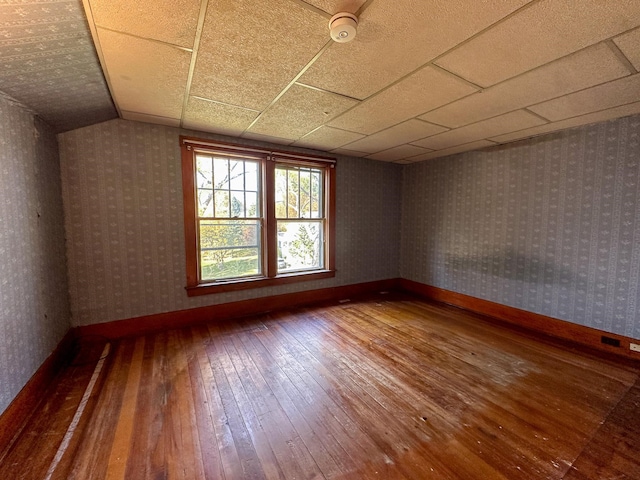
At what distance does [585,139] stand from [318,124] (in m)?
2.86

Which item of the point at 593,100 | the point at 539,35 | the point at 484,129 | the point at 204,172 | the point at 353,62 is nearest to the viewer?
the point at 539,35

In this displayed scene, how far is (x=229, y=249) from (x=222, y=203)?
0.62 m

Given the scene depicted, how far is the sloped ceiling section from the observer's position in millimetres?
1254

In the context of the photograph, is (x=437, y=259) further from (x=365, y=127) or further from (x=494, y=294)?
(x=365, y=127)

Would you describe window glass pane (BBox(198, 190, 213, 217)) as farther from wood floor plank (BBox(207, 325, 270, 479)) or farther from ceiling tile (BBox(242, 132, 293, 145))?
wood floor plank (BBox(207, 325, 270, 479))

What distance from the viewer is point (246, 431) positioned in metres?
1.63

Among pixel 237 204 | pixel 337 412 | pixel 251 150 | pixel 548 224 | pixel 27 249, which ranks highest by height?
pixel 251 150

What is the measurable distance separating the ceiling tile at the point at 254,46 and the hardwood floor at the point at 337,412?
234 cm

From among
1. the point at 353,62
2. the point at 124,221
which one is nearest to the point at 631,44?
the point at 353,62

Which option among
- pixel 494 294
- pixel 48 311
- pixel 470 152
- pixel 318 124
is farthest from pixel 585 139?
pixel 48 311

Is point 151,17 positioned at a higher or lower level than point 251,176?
higher

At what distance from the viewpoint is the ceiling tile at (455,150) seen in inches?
136

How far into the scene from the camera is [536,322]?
126 inches

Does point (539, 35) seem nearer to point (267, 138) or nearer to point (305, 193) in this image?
point (267, 138)
